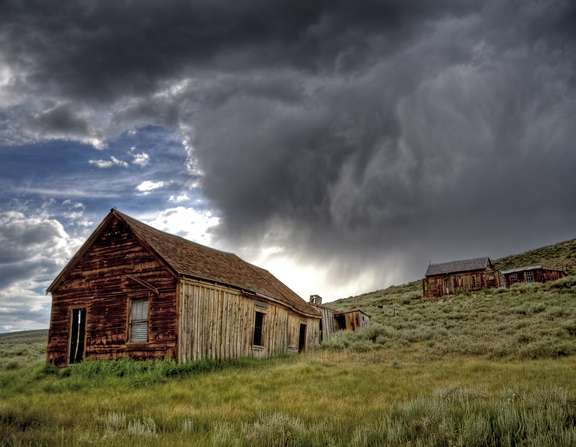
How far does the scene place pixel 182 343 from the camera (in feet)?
47.2

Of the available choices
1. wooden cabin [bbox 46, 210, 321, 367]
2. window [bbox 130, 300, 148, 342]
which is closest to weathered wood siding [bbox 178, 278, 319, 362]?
wooden cabin [bbox 46, 210, 321, 367]

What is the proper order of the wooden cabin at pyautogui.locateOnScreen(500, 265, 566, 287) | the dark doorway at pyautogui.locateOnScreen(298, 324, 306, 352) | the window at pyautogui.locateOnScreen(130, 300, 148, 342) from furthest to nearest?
the wooden cabin at pyautogui.locateOnScreen(500, 265, 566, 287) < the dark doorway at pyautogui.locateOnScreen(298, 324, 306, 352) < the window at pyautogui.locateOnScreen(130, 300, 148, 342)

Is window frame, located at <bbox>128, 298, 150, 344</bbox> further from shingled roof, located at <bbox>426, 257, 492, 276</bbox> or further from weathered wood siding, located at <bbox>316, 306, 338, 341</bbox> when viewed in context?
shingled roof, located at <bbox>426, 257, 492, 276</bbox>

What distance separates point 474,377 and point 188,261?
35.5 feet

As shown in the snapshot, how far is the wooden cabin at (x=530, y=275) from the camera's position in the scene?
43344 millimetres

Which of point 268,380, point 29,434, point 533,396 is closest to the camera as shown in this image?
point 29,434

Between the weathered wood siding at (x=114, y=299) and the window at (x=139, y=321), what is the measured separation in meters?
0.19

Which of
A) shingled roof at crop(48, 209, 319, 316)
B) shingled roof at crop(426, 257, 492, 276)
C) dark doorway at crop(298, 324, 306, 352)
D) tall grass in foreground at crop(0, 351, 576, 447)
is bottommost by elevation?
tall grass in foreground at crop(0, 351, 576, 447)

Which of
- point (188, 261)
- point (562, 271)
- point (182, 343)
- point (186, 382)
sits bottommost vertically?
point (186, 382)

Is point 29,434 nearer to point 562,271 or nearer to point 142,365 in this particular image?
point 142,365

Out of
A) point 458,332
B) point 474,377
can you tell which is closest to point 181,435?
point 474,377

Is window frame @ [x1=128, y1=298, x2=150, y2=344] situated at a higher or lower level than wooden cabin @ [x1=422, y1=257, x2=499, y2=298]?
lower

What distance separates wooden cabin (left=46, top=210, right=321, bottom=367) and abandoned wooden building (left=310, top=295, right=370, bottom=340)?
7231mm

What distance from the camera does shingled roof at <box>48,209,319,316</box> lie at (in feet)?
51.4
